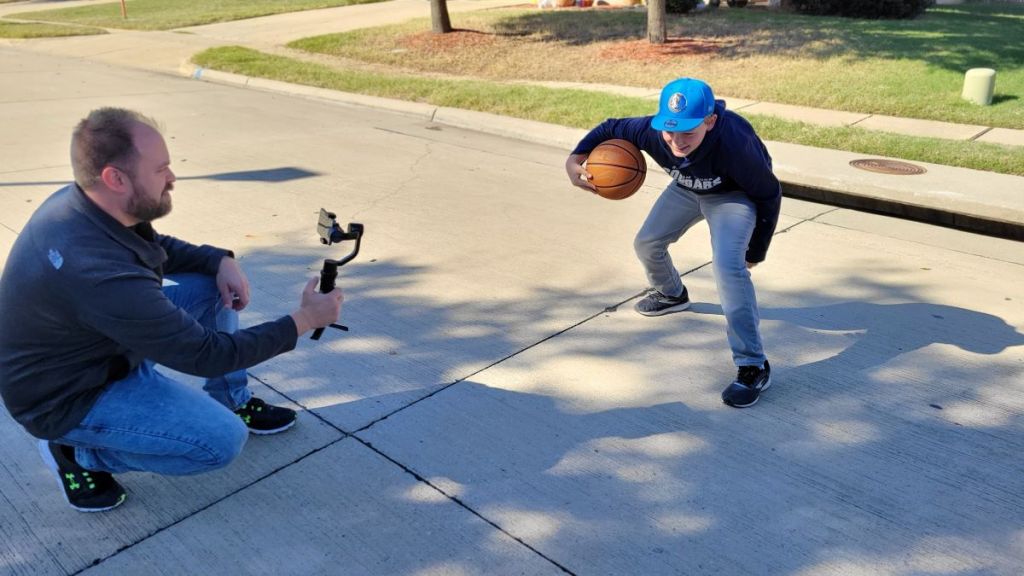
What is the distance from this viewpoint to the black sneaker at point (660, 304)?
484cm

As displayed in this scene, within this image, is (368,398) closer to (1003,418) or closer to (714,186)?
(714,186)

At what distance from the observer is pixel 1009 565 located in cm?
285

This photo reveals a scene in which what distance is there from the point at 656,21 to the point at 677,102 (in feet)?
35.9

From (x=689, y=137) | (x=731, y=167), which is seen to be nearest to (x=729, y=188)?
(x=731, y=167)

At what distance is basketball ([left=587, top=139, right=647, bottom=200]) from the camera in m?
4.43

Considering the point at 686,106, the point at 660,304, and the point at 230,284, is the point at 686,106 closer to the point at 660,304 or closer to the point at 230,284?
the point at 660,304

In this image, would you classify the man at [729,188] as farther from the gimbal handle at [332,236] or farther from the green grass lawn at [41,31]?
the green grass lawn at [41,31]

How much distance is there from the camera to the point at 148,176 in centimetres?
270

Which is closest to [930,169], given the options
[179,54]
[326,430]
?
[326,430]

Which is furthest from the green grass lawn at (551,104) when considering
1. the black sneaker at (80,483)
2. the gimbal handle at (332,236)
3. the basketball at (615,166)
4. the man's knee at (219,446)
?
the black sneaker at (80,483)

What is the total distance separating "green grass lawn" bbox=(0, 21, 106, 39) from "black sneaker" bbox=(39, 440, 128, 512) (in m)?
20.1

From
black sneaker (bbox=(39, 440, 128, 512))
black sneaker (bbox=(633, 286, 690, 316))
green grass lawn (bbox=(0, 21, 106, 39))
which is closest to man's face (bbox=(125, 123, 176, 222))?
black sneaker (bbox=(39, 440, 128, 512))

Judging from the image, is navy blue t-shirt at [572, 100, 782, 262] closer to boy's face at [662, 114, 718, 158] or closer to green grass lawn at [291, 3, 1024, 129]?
boy's face at [662, 114, 718, 158]

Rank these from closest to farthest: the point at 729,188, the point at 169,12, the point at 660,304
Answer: the point at 729,188 < the point at 660,304 < the point at 169,12
